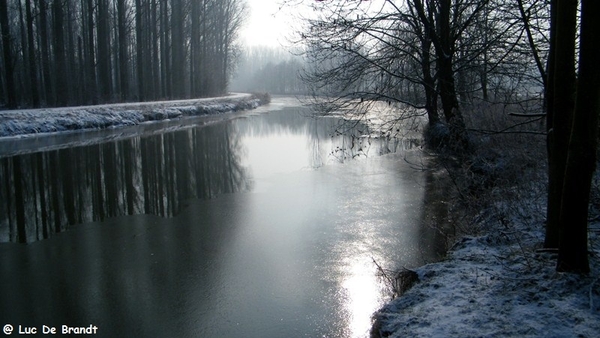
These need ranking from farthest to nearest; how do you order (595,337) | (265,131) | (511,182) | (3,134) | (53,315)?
(265,131) → (3,134) → (511,182) → (53,315) → (595,337)

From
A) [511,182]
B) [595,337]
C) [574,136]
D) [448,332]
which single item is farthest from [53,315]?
[511,182]

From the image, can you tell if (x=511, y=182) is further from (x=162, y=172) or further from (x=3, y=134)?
(x=3, y=134)

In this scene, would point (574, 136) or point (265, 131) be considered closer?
point (574, 136)

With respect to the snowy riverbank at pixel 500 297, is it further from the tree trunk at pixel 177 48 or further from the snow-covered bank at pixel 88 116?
the tree trunk at pixel 177 48

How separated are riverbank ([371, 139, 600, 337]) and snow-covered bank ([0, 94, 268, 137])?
19.6 metres

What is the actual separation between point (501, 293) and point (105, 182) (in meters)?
9.80

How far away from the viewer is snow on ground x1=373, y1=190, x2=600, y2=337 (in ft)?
12.0

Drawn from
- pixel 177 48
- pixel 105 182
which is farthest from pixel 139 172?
pixel 177 48

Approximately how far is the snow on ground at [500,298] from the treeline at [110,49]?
1040 inches

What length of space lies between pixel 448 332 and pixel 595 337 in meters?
1.02

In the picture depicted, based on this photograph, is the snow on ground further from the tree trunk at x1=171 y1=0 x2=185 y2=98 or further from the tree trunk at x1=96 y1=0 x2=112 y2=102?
the tree trunk at x1=171 y1=0 x2=185 y2=98

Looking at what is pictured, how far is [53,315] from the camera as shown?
4.82 meters

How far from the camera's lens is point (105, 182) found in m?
11.4

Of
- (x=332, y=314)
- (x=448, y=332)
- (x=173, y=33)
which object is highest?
(x=173, y=33)
